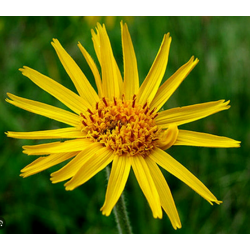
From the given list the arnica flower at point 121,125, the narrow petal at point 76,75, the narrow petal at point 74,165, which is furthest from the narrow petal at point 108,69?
the narrow petal at point 74,165

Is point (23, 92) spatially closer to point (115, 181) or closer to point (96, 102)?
point (96, 102)

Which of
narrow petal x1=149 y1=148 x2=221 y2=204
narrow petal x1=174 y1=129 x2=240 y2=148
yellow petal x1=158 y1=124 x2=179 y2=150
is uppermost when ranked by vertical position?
yellow petal x1=158 y1=124 x2=179 y2=150

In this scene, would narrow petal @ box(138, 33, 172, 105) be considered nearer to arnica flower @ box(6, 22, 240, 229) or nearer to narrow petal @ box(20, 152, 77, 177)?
arnica flower @ box(6, 22, 240, 229)

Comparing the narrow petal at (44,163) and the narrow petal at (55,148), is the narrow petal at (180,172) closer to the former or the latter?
the narrow petal at (55,148)

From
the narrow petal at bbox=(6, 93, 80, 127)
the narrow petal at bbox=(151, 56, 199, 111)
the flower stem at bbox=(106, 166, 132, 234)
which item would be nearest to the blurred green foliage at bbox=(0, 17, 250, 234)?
the flower stem at bbox=(106, 166, 132, 234)

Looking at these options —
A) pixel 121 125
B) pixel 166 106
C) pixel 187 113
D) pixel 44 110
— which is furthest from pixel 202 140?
pixel 166 106
